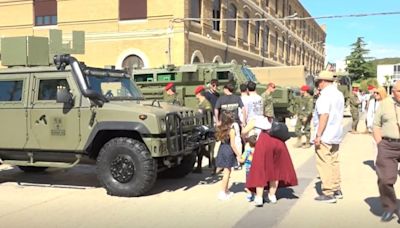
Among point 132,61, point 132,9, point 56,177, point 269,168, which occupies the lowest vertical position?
point 56,177

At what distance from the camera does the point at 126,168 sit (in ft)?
25.8

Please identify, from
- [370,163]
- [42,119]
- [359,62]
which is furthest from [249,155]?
[359,62]

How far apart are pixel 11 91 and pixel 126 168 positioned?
2.56 meters

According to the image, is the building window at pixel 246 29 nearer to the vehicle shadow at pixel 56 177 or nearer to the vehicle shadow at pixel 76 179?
the vehicle shadow at pixel 56 177

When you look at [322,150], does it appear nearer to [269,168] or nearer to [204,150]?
[269,168]

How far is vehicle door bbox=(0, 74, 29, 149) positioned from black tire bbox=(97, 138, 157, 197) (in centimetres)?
152

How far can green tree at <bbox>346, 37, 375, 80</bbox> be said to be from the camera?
7850 centimetres

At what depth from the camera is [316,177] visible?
9422mm

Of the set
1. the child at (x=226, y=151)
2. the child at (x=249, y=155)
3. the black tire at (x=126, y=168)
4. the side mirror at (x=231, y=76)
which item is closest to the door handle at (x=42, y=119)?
the black tire at (x=126, y=168)

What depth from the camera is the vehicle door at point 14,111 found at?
28.1 feet

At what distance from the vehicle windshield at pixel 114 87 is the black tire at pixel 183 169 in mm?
1383

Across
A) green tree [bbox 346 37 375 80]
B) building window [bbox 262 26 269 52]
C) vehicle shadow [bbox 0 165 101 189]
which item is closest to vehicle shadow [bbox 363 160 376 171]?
vehicle shadow [bbox 0 165 101 189]

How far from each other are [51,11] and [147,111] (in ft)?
80.2

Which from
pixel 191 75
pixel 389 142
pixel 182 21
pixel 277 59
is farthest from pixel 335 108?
pixel 277 59
